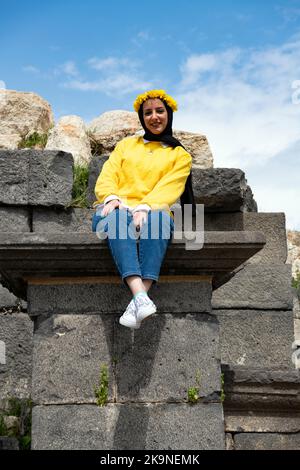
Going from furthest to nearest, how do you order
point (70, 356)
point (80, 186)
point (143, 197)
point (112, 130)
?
point (112, 130), point (80, 186), point (143, 197), point (70, 356)

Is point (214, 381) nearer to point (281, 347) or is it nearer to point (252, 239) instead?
point (252, 239)

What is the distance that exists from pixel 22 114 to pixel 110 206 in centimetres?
406

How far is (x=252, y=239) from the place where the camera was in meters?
3.94

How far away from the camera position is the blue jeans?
3.85 m

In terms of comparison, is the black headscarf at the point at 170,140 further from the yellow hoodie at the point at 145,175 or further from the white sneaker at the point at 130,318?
the white sneaker at the point at 130,318

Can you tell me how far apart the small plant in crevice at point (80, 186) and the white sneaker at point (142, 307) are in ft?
8.67

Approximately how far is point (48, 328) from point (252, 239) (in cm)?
130

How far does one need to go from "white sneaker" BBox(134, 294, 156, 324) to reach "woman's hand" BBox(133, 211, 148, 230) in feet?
1.44

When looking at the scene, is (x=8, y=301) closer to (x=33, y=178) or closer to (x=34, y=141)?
(x=33, y=178)

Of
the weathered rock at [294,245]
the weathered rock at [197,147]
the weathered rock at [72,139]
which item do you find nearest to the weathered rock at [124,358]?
the weathered rock at [197,147]

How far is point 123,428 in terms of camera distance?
12.8ft

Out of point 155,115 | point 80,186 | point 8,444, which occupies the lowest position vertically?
point 8,444

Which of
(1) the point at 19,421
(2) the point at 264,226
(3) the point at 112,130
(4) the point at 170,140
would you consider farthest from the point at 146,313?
(3) the point at 112,130

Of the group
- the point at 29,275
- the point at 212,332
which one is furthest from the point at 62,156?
the point at 212,332
